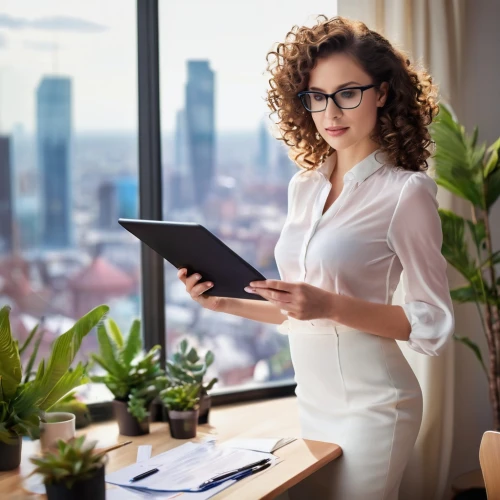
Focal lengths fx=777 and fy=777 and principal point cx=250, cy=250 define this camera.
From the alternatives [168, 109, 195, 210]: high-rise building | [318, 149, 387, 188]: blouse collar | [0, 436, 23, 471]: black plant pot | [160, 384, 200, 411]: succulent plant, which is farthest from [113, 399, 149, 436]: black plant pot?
[318, 149, 387, 188]: blouse collar

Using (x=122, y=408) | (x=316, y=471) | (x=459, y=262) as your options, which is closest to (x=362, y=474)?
(x=316, y=471)

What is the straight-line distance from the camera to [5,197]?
8.02 ft

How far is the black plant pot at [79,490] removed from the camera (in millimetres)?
1375

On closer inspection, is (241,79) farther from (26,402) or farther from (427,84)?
(26,402)

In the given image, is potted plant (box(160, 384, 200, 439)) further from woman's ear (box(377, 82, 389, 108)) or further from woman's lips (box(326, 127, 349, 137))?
woman's ear (box(377, 82, 389, 108))

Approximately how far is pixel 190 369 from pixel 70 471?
0.97 metres

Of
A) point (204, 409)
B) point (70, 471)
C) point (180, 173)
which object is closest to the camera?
point (70, 471)

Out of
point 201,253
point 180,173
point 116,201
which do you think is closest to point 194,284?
point 201,253

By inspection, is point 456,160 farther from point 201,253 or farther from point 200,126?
point 201,253

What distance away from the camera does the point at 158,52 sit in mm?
2617

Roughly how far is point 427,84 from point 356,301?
664 mm

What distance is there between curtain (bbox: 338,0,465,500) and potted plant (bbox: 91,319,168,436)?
91 centimetres

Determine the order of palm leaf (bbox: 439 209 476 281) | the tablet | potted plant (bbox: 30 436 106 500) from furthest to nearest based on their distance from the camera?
palm leaf (bbox: 439 209 476 281)
the tablet
potted plant (bbox: 30 436 106 500)

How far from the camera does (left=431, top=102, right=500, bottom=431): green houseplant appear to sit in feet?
8.43
